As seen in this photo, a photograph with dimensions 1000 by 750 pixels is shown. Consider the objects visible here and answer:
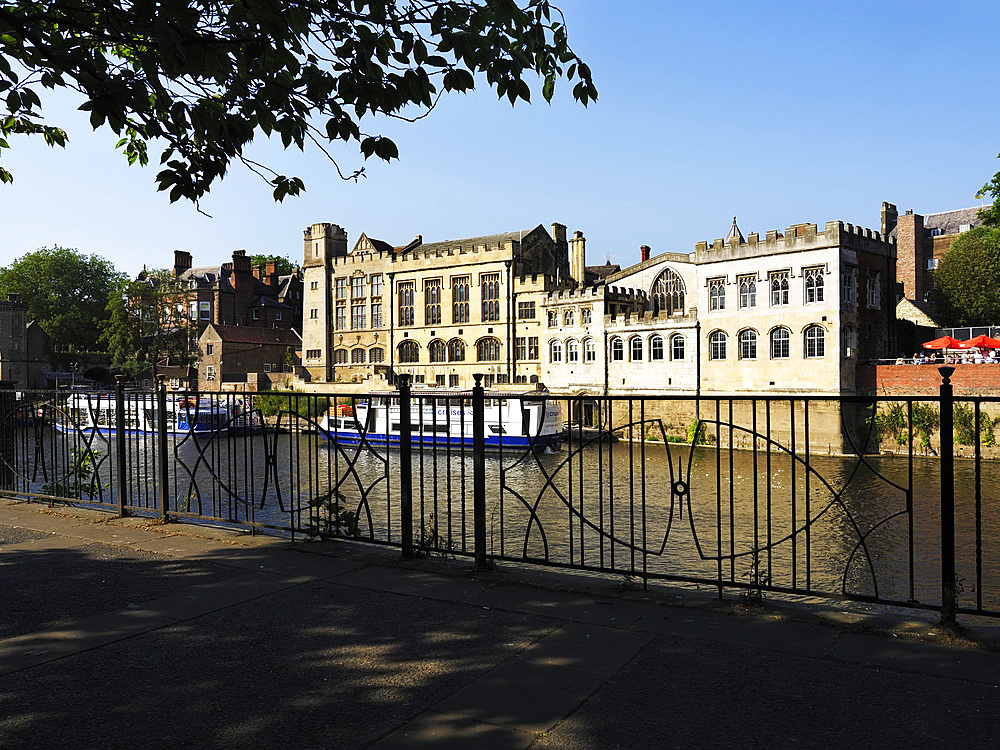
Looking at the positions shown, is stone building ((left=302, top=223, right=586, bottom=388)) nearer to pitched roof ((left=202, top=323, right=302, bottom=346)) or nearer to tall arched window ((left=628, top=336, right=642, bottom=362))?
pitched roof ((left=202, top=323, right=302, bottom=346))

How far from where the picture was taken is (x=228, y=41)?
5598 mm

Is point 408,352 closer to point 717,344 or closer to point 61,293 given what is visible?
point 717,344

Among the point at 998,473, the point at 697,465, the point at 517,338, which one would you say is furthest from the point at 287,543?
the point at 517,338

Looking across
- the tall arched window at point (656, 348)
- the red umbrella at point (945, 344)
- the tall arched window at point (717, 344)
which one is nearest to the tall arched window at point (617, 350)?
the tall arched window at point (656, 348)

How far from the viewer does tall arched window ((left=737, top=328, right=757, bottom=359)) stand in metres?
43.7

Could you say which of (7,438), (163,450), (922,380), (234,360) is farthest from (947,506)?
(234,360)

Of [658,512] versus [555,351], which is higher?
[555,351]

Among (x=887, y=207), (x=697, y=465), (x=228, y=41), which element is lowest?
(x=697, y=465)

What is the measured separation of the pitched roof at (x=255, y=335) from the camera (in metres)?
68.2

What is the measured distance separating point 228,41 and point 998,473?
34.0 m

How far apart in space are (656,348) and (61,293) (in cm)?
7568

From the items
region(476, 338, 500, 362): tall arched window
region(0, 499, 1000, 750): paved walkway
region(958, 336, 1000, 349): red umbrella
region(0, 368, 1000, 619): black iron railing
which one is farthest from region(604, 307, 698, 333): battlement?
region(0, 499, 1000, 750): paved walkway

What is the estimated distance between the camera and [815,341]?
135ft

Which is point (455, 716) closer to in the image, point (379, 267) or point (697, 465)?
point (697, 465)
